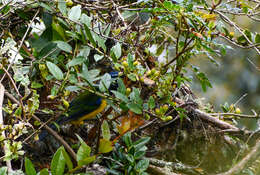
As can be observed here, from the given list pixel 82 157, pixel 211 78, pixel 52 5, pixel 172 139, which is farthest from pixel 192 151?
pixel 52 5

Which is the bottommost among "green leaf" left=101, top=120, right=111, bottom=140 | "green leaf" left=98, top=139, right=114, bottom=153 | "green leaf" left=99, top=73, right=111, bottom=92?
"green leaf" left=98, top=139, right=114, bottom=153

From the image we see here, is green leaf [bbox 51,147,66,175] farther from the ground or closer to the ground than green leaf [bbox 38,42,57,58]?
closer to the ground

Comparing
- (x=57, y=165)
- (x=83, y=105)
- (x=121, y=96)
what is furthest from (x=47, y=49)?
(x=57, y=165)

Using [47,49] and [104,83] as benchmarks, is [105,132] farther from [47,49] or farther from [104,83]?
[47,49]

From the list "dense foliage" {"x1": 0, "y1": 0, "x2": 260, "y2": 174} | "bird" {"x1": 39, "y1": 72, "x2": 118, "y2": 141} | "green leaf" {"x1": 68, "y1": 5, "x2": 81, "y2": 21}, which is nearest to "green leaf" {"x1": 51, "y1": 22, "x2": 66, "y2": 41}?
"dense foliage" {"x1": 0, "y1": 0, "x2": 260, "y2": 174}

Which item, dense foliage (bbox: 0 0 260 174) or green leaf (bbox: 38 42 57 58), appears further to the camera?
green leaf (bbox: 38 42 57 58)

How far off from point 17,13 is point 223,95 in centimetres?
91

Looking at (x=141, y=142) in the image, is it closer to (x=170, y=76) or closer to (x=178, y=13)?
(x=170, y=76)

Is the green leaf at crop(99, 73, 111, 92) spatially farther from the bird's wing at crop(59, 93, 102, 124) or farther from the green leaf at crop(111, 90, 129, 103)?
the bird's wing at crop(59, 93, 102, 124)

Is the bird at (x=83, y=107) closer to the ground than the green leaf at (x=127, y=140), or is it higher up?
higher up

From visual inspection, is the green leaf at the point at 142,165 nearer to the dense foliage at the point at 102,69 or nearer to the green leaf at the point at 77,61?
the dense foliage at the point at 102,69

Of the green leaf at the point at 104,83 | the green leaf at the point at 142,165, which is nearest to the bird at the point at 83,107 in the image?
the green leaf at the point at 104,83

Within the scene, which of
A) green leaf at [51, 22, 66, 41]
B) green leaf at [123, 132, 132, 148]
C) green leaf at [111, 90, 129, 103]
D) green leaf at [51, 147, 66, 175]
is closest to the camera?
green leaf at [51, 147, 66, 175]

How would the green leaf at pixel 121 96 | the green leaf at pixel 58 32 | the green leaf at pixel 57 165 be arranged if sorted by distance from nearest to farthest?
the green leaf at pixel 57 165
the green leaf at pixel 121 96
the green leaf at pixel 58 32
